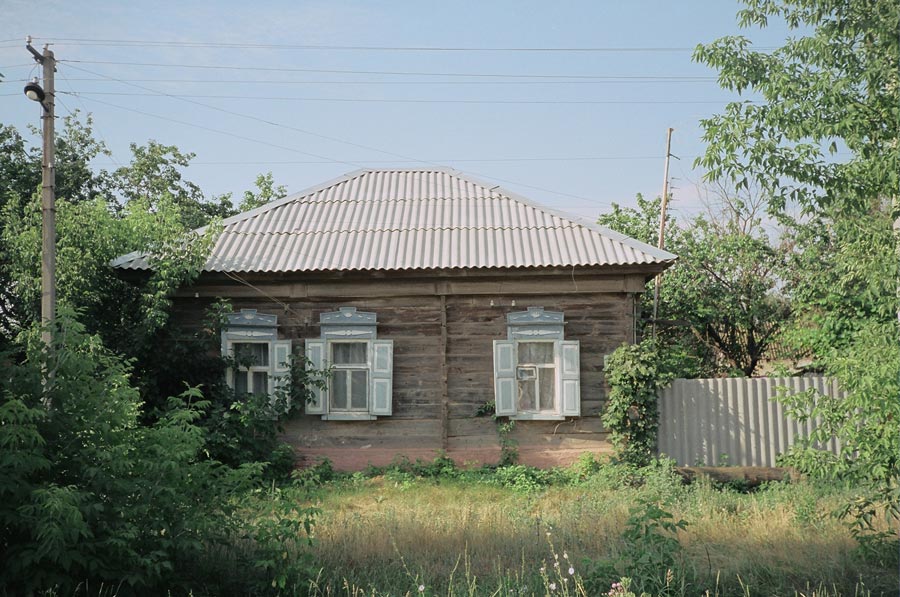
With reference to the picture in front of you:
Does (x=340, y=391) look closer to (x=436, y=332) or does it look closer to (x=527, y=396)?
(x=436, y=332)

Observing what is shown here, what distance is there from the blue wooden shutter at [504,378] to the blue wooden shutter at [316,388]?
285cm

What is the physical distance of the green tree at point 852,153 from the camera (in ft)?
21.7

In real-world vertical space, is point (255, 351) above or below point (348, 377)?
above

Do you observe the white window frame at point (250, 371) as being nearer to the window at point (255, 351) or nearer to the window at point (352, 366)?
the window at point (255, 351)

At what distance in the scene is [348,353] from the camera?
13.8 meters

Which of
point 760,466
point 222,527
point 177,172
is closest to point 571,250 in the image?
point 760,466

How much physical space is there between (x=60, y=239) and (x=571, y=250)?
813cm

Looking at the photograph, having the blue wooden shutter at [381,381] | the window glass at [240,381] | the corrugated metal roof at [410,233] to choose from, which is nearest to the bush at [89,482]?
the blue wooden shutter at [381,381]

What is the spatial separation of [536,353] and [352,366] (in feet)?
10.1

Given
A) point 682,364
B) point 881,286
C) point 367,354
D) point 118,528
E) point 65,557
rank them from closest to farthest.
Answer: point 65,557 → point 118,528 → point 881,286 → point 367,354 → point 682,364

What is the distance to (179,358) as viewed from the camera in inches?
507

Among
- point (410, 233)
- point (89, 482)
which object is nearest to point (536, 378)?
point (410, 233)

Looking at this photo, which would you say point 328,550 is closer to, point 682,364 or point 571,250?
point 571,250

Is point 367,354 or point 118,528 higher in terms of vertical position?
point 367,354
